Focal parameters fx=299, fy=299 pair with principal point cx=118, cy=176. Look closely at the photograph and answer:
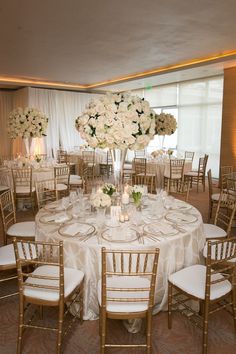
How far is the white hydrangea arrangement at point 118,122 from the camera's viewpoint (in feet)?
9.96

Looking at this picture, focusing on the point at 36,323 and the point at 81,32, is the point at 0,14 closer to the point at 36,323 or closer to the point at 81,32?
the point at 81,32

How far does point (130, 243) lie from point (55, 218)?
99 cm

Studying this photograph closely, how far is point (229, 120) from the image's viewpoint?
841cm

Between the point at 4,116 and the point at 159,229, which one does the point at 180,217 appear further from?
the point at 4,116

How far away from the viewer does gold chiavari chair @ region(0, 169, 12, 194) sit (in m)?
6.41

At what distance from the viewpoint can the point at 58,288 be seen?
2336 mm

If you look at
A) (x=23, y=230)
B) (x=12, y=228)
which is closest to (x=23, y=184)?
(x=12, y=228)

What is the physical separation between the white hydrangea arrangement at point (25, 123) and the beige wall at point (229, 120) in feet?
16.7

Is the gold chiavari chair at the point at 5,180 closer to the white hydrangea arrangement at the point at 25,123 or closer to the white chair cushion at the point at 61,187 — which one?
the white hydrangea arrangement at the point at 25,123

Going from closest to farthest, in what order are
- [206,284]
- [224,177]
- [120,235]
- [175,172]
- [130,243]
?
[206,284]
[130,243]
[120,235]
[224,177]
[175,172]

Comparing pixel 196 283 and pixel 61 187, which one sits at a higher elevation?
pixel 61 187

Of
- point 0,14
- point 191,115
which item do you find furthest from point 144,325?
point 191,115

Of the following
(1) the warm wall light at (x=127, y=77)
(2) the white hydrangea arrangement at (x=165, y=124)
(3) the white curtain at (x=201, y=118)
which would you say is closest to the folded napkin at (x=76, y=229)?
(2) the white hydrangea arrangement at (x=165, y=124)

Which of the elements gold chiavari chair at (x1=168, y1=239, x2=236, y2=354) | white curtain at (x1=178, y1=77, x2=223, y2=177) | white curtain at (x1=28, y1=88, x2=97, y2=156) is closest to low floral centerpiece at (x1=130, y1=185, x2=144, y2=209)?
gold chiavari chair at (x1=168, y1=239, x2=236, y2=354)
